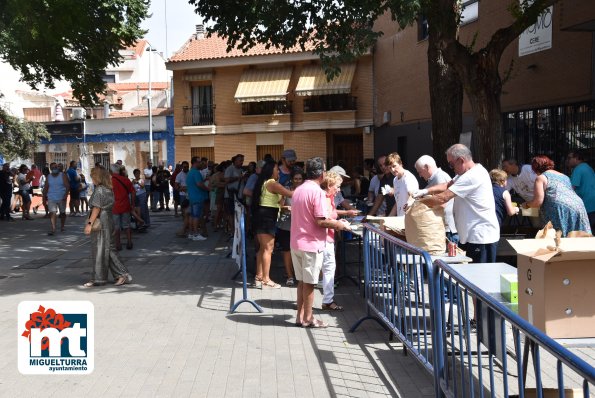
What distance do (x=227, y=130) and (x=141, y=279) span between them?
24.5 metres

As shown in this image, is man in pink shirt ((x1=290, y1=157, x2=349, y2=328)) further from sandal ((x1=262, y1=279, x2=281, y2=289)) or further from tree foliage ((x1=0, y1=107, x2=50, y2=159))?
tree foliage ((x1=0, y1=107, x2=50, y2=159))

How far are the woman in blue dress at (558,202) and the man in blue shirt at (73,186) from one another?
16379mm

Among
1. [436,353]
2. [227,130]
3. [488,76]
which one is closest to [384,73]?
[227,130]

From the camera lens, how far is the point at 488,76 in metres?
10.3

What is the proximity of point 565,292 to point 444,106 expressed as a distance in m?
8.60

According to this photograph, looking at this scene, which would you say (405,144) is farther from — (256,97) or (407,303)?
(407,303)

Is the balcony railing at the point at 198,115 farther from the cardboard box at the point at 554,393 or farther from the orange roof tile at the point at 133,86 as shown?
the cardboard box at the point at 554,393

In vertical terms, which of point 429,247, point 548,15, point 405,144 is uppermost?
point 548,15

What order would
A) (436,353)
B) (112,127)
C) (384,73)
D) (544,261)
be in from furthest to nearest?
1. (112,127)
2. (384,73)
3. (436,353)
4. (544,261)

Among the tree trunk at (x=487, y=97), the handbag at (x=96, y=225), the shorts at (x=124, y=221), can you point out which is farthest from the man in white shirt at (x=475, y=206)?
the shorts at (x=124, y=221)

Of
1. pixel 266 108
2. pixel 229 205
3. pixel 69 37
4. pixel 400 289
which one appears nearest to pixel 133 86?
pixel 266 108

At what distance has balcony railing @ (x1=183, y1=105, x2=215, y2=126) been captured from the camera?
116 ft

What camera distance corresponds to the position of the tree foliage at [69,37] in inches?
599

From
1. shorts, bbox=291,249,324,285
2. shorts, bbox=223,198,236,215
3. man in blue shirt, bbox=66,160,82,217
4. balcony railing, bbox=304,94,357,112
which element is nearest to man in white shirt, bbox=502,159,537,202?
shorts, bbox=223,198,236,215
